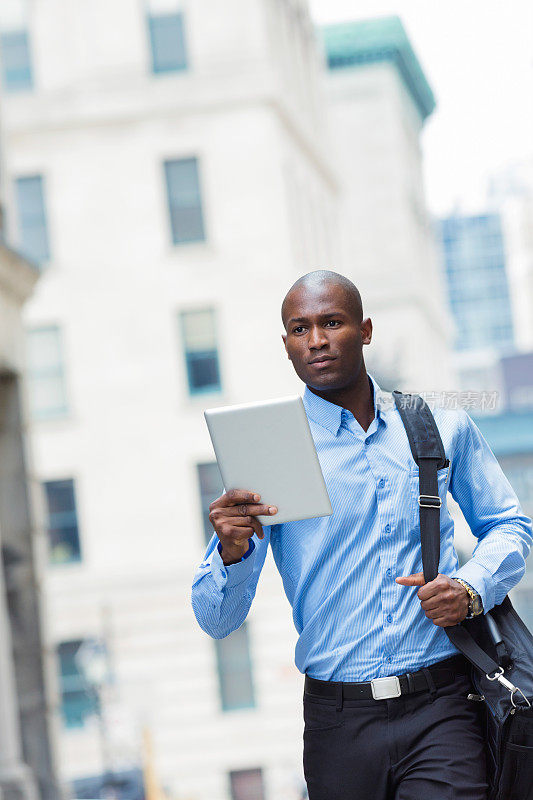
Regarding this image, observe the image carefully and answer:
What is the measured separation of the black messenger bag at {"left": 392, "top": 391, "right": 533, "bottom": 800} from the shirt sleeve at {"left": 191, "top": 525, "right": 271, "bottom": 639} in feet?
1.02

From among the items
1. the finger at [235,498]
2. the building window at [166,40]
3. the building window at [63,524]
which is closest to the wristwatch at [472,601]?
the finger at [235,498]

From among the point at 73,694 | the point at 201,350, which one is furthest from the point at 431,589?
the point at 73,694

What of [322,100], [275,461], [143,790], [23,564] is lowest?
[143,790]

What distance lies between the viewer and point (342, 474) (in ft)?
8.72

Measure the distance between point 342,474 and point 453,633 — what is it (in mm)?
353

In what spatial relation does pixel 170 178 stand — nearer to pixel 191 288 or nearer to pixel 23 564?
pixel 191 288

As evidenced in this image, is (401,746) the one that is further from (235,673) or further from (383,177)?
(383,177)

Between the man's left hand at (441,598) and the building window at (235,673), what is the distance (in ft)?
98.2

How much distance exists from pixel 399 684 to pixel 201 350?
101ft

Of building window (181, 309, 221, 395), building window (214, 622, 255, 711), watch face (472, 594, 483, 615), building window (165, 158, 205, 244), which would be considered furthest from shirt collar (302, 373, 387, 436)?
building window (165, 158, 205, 244)

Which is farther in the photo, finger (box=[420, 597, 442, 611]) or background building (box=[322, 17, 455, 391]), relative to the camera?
background building (box=[322, 17, 455, 391])

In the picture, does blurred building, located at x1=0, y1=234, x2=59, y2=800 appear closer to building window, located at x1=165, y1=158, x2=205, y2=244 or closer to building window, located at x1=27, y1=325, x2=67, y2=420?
building window, located at x1=165, y1=158, x2=205, y2=244

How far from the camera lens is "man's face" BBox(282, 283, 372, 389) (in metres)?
2.59

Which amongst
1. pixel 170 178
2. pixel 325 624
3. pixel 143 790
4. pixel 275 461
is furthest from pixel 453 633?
pixel 170 178
